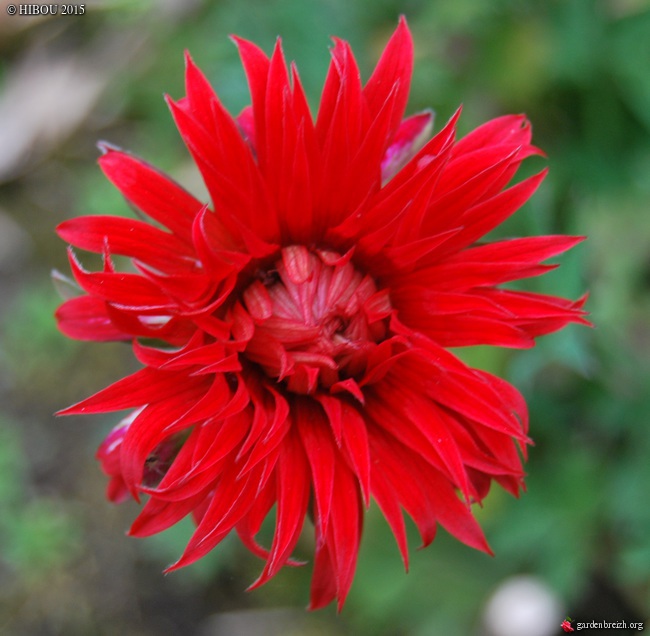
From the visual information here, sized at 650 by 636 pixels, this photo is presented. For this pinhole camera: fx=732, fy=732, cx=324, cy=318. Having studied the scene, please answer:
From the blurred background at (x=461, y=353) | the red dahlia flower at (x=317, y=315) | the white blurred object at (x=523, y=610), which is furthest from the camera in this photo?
the white blurred object at (x=523, y=610)

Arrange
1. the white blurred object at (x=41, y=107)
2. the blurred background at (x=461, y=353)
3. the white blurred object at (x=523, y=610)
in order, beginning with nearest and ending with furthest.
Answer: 1. the blurred background at (x=461, y=353)
2. the white blurred object at (x=523, y=610)
3. the white blurred object at (x=41, y=107)

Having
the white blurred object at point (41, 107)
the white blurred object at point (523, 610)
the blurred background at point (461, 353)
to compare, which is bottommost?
the white blurred object at point (523, 610)

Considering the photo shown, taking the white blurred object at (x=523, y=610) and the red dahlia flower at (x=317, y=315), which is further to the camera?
the white blurred object at (x=523, y=610)

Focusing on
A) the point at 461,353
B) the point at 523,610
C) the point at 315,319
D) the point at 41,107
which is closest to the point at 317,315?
the point at 315,319

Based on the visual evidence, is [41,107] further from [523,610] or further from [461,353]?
[523,610]

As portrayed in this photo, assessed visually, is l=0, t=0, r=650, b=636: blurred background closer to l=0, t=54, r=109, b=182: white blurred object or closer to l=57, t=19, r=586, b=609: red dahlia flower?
l=0, t=54, r=109, b=182: white blurred object

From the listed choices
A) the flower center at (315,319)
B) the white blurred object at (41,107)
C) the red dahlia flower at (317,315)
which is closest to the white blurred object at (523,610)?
the red dahlia flower at (317,315)

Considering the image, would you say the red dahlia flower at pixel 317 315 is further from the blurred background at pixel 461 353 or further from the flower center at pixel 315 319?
the blurred background at pixel 461 353
